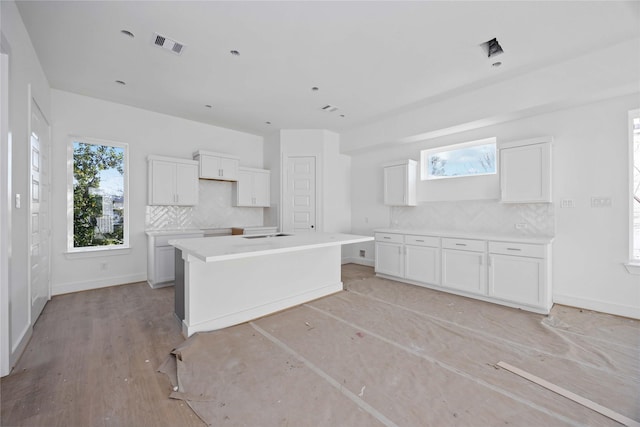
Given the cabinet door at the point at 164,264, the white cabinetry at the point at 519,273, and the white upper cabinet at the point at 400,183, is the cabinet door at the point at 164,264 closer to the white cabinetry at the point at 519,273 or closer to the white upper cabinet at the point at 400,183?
the white upper cabinet at the point at 400,183

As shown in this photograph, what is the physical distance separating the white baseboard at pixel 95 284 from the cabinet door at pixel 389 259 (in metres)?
3.98

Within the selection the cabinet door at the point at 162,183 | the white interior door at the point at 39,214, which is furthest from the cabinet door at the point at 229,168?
the white interior door at the point at 39,214

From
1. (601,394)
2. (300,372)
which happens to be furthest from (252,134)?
(601,394)

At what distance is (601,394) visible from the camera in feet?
5.86

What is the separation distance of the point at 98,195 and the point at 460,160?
229 inches

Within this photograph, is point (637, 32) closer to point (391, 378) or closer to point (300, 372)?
point (391, 378)

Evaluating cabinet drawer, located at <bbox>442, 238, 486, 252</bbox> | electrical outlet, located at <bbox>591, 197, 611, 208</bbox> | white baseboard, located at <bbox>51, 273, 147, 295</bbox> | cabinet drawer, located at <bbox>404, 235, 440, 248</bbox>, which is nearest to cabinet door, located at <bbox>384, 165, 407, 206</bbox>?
cabinet drawer, located at <bbox>404, 235, 440, 248</bbox>

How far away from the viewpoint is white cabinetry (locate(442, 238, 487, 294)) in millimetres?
3584

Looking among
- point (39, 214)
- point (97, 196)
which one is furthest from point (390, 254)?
point (97, 196)

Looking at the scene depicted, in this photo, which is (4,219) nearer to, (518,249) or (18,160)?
(18,160)

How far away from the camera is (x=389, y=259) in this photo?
462 cm

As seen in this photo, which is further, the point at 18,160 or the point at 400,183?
the point at 400,183

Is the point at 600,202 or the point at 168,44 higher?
the point at 168,44

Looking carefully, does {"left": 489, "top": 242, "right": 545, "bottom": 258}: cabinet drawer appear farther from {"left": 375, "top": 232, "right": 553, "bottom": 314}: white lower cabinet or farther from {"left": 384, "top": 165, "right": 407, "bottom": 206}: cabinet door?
{"left": 384, "top": 165, "right": 407, "bottom": 206}: cabinet door
